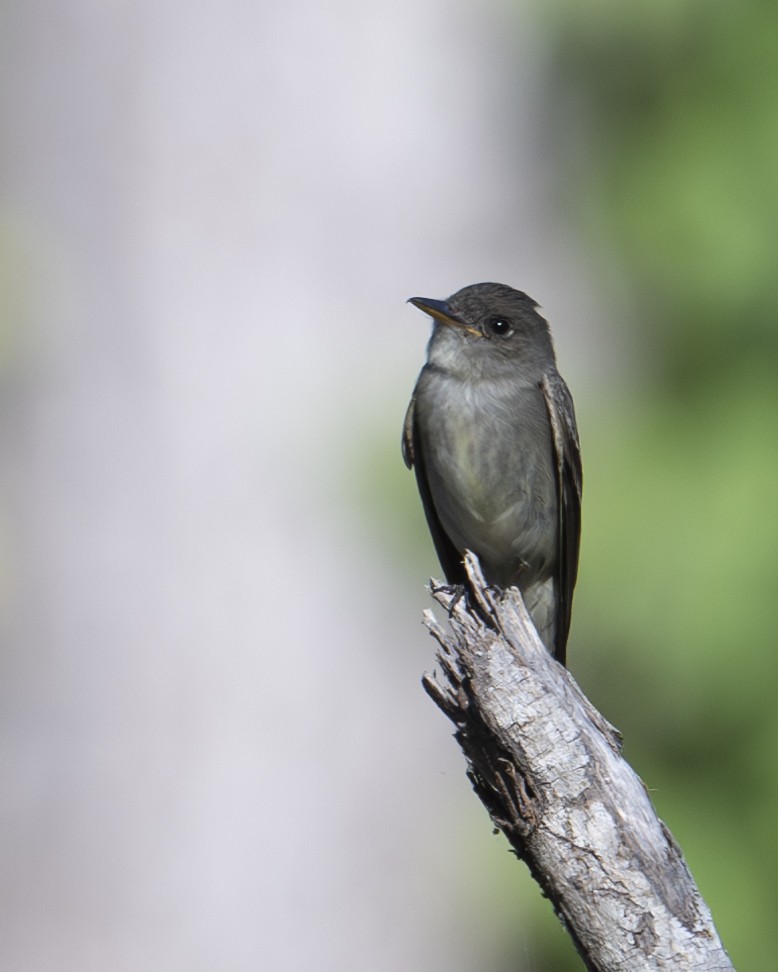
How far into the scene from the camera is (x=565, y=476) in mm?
5176

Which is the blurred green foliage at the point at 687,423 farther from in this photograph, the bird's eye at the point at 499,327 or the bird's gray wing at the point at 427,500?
the bird's eye at the point at 499,327

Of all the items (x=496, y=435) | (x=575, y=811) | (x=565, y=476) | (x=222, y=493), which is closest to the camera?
(x=575, y=811)

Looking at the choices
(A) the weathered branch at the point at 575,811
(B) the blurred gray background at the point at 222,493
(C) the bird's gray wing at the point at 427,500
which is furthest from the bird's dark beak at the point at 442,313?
(A) the weathered branch at the point at 575,811

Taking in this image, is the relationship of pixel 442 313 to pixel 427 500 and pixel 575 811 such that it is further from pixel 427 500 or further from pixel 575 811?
pixel 575 811

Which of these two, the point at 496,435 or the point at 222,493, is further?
the point at 222,493

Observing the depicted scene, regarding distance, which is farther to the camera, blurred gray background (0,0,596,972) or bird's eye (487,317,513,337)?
blurred gray background (0,0,596,972)

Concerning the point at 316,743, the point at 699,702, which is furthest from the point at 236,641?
the point at 699,702

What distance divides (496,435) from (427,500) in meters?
0.50

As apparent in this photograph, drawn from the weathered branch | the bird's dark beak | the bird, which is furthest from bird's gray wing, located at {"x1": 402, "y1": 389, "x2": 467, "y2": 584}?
the weathered branch

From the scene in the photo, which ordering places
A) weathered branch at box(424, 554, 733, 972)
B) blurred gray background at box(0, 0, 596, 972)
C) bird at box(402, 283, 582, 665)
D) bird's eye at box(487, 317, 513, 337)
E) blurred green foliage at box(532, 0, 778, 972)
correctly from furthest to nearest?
blurred green foliage at box(532, 0, 778, 972)
blurred gray background at box(0, 0, 596, 972)
bird's eye at box(487, 317, 513, 337)
bird at box(402, 283, 582, 665)
weathered branch at box(424, 554, 733, 972)

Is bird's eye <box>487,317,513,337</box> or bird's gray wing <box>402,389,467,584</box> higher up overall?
bird's eye <box>487,317,513,337</box>

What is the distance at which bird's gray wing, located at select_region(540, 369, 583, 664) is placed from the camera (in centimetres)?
510

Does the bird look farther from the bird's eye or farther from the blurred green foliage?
the blurred green foliage

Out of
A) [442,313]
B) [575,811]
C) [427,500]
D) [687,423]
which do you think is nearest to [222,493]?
[427,500]
